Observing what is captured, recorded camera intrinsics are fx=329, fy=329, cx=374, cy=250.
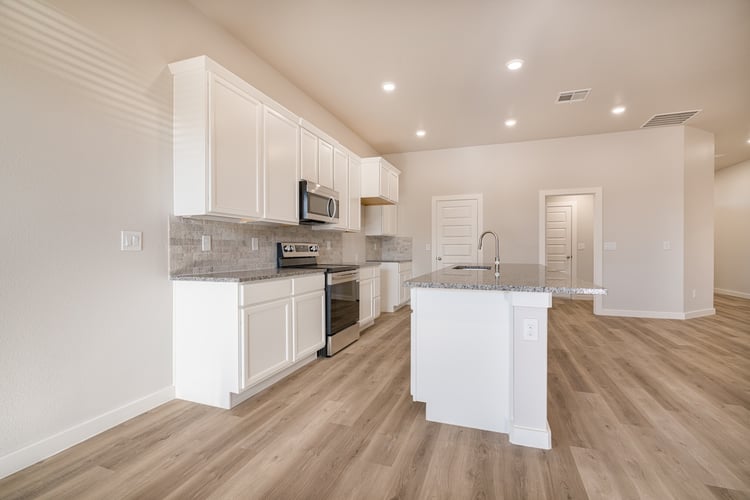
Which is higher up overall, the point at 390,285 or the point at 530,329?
the point at 530,329

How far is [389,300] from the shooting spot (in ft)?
17.9

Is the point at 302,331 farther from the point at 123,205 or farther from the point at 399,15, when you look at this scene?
the point at 399,15

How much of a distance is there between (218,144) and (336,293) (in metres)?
1.71

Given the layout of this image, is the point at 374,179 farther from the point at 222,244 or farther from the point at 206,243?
the point at 206,243

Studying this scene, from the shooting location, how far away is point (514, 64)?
3.17 meters

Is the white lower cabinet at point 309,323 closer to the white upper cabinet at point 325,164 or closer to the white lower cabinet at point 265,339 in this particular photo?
the white lower cabinet at point 265,339

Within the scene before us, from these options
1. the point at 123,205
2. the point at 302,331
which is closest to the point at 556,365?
the point at 302,331

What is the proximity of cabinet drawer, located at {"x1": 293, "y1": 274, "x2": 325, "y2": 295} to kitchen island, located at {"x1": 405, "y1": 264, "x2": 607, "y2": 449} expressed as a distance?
3.59 feet

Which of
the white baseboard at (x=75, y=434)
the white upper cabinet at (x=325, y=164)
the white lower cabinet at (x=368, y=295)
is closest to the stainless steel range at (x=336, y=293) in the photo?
the white lower cabinet at (x=368, y=295)

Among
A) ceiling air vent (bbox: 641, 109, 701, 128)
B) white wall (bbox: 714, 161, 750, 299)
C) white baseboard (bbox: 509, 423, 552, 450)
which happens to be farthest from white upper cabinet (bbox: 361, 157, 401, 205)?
white wall (bbox: 714, 161, 750, 299)

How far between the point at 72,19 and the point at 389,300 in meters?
4.62

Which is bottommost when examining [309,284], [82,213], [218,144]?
[309,284]

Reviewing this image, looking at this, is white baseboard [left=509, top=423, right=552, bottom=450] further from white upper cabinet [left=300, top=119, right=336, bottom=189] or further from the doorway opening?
the doorway opening

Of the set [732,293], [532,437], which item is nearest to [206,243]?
[532,437]
